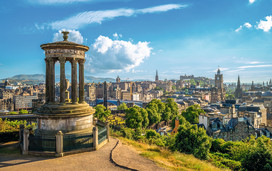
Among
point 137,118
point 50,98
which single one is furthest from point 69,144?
point 137,118

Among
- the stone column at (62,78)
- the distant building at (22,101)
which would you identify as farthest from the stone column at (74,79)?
the distant building at (22,101)

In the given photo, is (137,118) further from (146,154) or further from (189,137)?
(146,154)

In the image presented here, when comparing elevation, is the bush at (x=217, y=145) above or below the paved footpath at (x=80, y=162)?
below

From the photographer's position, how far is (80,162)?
12719mm

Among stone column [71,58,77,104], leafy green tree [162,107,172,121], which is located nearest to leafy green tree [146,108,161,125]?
leafy green tree [162,107,172,121]

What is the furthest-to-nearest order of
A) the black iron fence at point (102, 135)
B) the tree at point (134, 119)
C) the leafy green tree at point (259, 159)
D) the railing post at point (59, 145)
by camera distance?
the tree at point (134, 119), the leafy green tree at point (259, 159), the black iron fence at point (102, 135), the railing post at point (59, 145)

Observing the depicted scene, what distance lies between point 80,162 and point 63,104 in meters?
5.34

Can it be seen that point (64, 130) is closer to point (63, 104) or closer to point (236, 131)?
point (63, 104)

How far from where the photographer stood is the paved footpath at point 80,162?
11852mm

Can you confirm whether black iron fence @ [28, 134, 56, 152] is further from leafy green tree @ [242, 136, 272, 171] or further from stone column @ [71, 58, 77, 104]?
leafy green tree @ [242, 136, 272, 171]

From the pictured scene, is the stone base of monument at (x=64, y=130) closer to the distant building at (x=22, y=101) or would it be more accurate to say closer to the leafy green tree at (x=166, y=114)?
the leafy green tree at (x=166, y=114)

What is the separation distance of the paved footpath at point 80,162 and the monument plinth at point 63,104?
7.89 ft

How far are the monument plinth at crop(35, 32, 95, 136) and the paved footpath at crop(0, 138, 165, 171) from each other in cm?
241

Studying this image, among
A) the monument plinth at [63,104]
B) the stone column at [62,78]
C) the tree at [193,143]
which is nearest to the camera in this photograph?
the monument plinth at [63,104]
